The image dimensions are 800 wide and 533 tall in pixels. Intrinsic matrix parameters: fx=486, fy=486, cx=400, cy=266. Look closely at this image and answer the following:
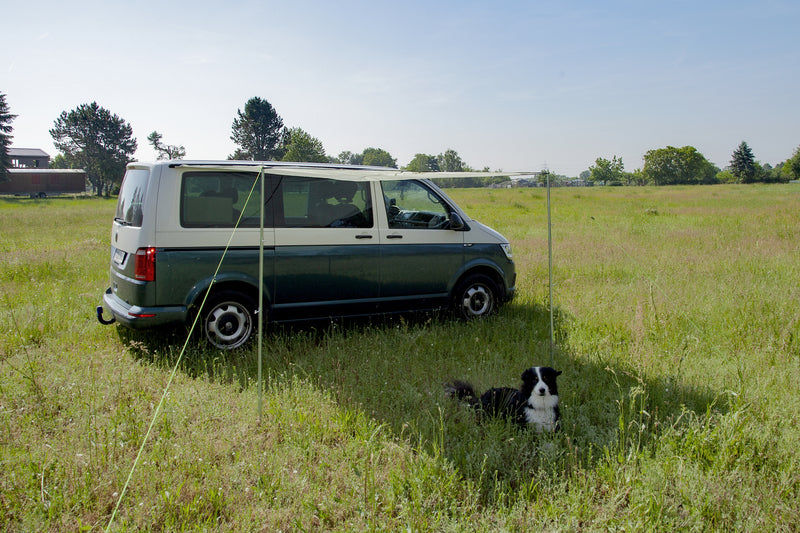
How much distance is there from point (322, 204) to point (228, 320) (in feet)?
5.38

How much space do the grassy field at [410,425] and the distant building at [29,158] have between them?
9237cm

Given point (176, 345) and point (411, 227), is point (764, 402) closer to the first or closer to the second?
point (411, 227)

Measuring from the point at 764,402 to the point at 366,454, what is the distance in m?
3.28

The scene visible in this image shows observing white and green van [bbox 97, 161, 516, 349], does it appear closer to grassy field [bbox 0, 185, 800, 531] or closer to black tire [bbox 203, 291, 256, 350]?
black tire [bbox 203, 291, 256, 350]

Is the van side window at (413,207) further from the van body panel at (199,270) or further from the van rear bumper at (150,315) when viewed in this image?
the van rear bumper at (150,315)

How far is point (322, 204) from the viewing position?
18.2ft

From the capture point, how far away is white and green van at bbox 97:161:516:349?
15.8ft

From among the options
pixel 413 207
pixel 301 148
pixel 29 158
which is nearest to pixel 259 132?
pixel 301 148

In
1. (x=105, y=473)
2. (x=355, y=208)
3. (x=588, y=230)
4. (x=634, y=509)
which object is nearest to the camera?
(x=634, y=509)

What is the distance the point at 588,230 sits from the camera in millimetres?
16375

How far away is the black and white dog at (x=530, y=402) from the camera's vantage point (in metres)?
3.62

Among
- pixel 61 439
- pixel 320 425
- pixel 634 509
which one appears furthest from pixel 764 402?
pixel 61 439

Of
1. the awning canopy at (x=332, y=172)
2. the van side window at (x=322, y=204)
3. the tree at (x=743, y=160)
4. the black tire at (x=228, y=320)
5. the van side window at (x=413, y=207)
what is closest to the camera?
the awning canopy at (x=332, y=172)

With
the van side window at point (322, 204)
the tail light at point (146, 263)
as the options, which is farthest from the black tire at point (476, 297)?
the tail light at point (146, 263)
